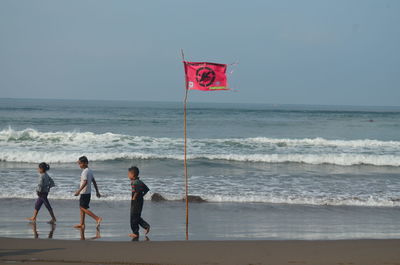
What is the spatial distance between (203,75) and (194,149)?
546 inches

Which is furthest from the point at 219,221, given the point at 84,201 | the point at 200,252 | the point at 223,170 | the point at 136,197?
the point at 223,170

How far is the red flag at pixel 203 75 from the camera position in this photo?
25.6 ft

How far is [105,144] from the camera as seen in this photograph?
2247 cm

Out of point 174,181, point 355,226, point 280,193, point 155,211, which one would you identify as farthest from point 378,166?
point 155,211

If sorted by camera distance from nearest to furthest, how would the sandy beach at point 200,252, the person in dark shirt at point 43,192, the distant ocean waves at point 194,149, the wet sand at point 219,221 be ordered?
the sandy beach at point 200,252
the wet sand at point 219,221
the person in dark shirt at point 43,192
the distant ocean waves at point 194,149

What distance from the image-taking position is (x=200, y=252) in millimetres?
6273

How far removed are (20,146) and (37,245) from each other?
15613 millimetres

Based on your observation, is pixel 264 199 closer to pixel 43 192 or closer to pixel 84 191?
Result: pixel 84 191

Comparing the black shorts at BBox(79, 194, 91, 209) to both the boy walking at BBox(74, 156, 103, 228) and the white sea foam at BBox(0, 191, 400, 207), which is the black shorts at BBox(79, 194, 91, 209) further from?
the white sea foam at BBox(0, 191, 400, 207)

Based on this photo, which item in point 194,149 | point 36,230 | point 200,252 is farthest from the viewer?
point 194,149

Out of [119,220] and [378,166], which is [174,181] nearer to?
[119,220]

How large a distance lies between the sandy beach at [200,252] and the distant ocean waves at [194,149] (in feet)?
37.1

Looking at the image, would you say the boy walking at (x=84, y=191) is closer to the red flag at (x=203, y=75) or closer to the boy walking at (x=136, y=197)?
the boy walking at (x=136, y=197)

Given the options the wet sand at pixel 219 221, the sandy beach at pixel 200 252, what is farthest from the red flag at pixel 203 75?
the sandy beach at pixel 200 252
